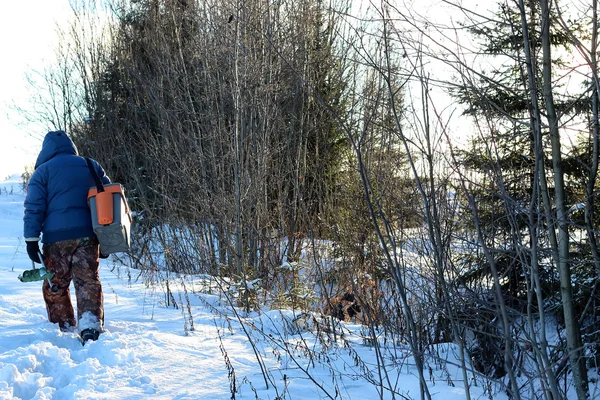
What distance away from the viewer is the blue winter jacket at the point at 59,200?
4793mm

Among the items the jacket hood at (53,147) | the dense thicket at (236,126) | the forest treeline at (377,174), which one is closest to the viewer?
the forest treeline at (377,174)

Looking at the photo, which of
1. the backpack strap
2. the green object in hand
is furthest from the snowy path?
the backpack strap

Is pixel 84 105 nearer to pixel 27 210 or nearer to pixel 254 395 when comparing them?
pixel 27 210

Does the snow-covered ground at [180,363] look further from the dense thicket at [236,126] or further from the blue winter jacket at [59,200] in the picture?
the dense thicket at [236,126]

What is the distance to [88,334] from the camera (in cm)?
466

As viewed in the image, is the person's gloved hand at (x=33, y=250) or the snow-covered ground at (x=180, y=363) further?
the person's gloved hand at (x=33, y=250)

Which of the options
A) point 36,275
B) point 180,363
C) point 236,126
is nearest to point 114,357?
point 180,363

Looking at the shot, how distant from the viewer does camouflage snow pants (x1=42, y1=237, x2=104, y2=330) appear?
4.81 meters

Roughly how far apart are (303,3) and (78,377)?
28.0 feet

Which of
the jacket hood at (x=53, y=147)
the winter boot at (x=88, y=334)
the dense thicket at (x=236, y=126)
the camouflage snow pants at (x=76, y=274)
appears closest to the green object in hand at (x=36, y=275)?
the camouflage snow pants at (x=76, y=274)

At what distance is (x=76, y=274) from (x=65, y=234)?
356 millimetres

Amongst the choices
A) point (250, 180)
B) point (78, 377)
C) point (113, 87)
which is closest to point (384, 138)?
point (250, 180)

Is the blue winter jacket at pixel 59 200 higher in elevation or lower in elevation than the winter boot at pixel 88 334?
higher

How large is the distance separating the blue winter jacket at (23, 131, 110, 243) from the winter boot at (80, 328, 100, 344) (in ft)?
2.60
